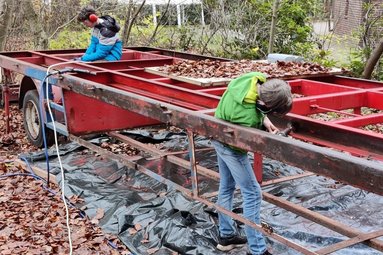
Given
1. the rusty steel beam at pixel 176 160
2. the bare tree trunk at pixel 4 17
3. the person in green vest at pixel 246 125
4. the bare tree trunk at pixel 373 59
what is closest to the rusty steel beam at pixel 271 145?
the person in green vest at pixel 246 125

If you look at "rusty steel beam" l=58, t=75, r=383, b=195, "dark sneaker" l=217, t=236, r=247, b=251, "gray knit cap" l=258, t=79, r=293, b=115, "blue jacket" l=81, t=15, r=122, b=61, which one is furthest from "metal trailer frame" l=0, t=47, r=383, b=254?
"blue jacket" l=81, t=15, r=122, b=61

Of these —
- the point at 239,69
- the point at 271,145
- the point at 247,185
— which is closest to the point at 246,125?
the point at 271,145

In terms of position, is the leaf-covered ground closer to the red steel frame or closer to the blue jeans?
the red steel frame

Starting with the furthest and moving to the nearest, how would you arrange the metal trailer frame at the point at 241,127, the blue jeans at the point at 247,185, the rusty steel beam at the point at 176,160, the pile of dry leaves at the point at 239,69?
the pile of dry leaves at the point at 239,69
the rusty steel beam at the point at 176,160
the blue jeans at the point at 247,185
the metal trailer frame at the point at 241,127

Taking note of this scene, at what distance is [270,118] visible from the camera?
401cm

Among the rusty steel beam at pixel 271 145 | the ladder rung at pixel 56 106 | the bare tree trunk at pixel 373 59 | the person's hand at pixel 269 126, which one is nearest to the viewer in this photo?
the rusty steel beam at pixel 271 145

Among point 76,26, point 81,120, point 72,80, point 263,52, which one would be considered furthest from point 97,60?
point 76,26

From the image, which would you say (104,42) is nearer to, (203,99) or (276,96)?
(203,99)

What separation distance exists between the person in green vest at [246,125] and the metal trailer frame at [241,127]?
15cm

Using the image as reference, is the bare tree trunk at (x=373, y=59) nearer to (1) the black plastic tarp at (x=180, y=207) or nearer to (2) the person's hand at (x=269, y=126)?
(1) the black plastic tarp at (x=180, y=207)

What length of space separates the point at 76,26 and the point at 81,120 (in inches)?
415

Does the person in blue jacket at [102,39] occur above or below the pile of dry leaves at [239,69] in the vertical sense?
above

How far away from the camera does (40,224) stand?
4965mm

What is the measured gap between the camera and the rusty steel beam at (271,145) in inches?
107
